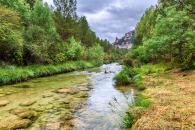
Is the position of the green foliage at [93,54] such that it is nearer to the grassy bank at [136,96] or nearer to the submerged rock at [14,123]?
the grassy bank at [136,96]

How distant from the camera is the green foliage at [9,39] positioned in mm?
29487

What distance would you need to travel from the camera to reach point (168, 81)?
21.8m

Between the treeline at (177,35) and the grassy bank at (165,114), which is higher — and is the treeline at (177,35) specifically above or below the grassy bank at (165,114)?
above

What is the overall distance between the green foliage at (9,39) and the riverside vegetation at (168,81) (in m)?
12.4

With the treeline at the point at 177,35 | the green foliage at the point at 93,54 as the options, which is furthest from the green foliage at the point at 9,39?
the green foliage at the point at 93,54

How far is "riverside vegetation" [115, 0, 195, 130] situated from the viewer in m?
10.0

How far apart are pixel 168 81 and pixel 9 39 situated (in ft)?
56.7

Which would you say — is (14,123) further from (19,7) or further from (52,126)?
(19,7)

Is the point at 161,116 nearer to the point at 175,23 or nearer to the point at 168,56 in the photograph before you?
the point at 175,23

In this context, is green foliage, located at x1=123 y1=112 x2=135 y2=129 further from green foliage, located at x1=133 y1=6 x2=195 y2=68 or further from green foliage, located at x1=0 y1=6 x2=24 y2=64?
green foliage, located at x1=0 y1=6 x2=24 y2=64

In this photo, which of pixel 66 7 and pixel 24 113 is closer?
pixel 24 113

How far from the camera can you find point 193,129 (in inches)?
336

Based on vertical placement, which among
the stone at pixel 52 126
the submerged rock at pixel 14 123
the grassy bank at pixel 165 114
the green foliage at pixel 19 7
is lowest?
the stone at pixel 52 126

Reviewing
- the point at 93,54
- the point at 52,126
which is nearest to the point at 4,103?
the point at 52,126
